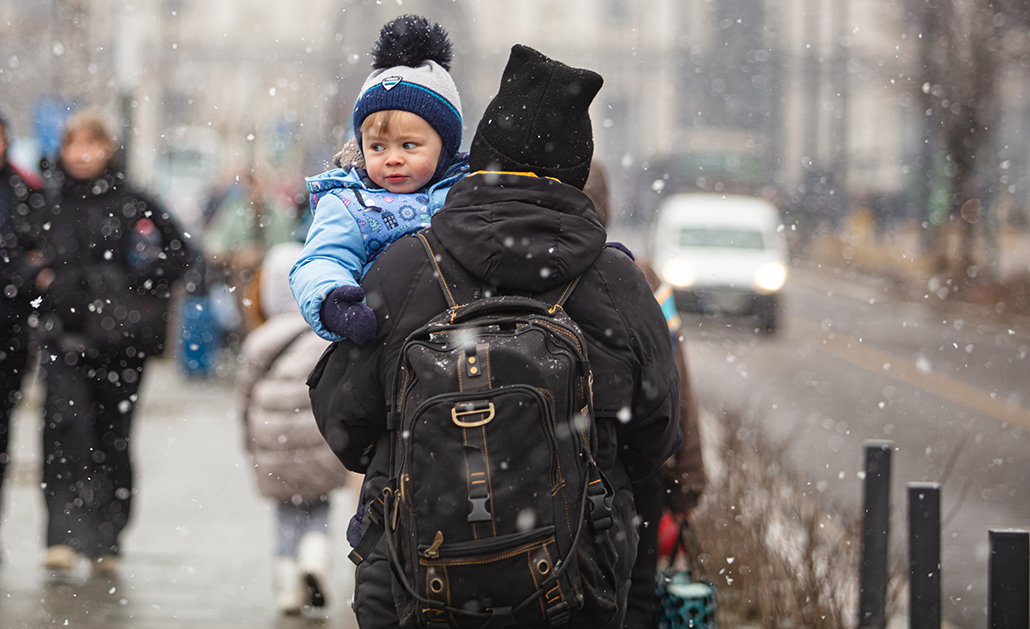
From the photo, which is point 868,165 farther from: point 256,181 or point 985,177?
point 256,181

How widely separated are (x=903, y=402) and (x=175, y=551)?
8.28 metres

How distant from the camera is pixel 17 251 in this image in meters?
5.16

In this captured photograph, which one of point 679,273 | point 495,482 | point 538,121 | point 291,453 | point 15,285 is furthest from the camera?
point 679,273

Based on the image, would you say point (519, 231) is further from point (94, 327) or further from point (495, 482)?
point (94, 327)

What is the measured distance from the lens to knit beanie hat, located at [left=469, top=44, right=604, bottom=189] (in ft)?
7.82

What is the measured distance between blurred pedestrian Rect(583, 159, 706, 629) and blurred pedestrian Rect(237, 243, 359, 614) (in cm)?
161

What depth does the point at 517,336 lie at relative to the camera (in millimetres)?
2104

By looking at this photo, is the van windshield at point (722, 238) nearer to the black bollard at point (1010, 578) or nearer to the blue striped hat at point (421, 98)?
the black bollard at point (1010, 578)

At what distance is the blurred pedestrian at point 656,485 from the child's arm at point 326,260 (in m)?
0.97

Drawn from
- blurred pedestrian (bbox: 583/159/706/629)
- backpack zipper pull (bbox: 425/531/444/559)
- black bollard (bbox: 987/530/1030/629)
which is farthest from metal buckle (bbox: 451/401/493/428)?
black bollard (bbox: 987/530/1030/629)

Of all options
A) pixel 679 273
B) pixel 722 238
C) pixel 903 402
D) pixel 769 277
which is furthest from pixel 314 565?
pixel 722 238

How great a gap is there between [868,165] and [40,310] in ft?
127

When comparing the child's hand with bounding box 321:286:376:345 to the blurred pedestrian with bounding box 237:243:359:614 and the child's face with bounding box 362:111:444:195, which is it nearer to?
the child's face with bounding box 362:111:444:195

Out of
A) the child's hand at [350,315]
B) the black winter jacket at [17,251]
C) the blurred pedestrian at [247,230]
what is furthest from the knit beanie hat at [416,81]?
the blurred pedestrian at [247,230]
